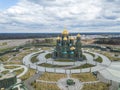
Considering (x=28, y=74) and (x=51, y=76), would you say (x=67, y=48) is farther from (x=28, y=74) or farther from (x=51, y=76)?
(x=28, y=74)

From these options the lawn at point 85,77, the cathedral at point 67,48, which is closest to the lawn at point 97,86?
the lawn at point 85,77

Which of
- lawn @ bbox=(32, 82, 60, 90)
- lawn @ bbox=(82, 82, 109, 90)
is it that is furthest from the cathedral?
lawn @ bbox=(32, 82, 60, 90)

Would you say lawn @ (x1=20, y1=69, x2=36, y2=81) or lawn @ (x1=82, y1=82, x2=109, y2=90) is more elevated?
lawn @ (x1=20, y1=69, x2=36, y2=81)

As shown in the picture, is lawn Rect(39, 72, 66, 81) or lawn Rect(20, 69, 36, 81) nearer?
lawn Rect(39, 72, 66, 81)

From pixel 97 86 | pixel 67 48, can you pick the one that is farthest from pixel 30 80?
pixel 67 48

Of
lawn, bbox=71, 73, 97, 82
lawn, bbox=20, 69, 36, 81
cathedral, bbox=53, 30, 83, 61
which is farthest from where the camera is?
cathedral, bbox=53, 30, 83, 61

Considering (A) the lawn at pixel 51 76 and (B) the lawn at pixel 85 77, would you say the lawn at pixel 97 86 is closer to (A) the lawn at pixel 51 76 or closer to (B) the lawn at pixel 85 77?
(B) the lawn at pixel 85 77

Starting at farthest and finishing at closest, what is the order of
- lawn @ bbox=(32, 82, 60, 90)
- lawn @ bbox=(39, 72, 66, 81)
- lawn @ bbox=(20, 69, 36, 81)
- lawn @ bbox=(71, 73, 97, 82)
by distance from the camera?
lawn @ bbox=(20, 69, 36, 81) → lawn @ bbox=(39, 72, 66, 81) → lawn @ bbox=(71, 73, 97, 82) → lawn @ bbox=(32, 82, 60, 90)

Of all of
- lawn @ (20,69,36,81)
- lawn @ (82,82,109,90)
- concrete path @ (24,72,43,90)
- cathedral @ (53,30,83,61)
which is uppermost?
cathedral @ (53,30,83,61)

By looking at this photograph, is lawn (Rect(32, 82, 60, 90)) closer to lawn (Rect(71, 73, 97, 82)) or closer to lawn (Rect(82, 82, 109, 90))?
lawn (Rect(82, 82, 109, 90))

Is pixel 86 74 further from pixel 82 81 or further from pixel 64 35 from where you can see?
pixel 64 35
